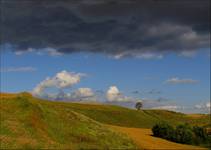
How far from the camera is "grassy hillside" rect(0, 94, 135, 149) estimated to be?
135ft

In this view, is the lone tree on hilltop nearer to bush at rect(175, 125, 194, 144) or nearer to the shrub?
the shrub

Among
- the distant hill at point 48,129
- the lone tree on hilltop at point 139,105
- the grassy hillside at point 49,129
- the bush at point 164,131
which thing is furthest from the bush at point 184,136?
the lone tree on hilltop at point 139,105

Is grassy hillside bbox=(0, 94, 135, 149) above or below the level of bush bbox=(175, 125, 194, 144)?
above

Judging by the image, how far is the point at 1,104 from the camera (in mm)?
50000

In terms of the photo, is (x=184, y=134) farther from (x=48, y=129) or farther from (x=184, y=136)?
(x=48, y=129)

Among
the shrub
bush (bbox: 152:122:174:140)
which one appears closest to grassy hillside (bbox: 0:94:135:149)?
bush (bbox: 152:122:174:140)

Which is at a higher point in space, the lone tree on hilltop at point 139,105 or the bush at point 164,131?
the lone tree on hilltop at point 139,105

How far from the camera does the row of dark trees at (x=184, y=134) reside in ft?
190

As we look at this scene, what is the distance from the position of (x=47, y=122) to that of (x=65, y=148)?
10400mm

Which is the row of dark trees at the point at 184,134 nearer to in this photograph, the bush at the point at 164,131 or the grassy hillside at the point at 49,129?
the bush at the point at 164,131

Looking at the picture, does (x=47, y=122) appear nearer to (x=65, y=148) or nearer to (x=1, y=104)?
(x=1, y=104)

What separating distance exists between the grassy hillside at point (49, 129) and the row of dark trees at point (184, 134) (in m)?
10.0

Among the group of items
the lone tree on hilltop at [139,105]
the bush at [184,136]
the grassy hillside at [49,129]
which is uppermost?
the lone tree on hilltop at [139,105]

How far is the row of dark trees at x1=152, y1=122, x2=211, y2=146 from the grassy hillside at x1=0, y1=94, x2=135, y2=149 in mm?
10005
